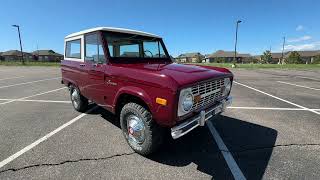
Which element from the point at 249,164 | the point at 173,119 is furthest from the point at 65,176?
the point at 249,164

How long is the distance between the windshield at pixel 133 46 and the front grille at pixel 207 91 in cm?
177

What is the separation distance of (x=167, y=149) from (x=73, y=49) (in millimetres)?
3563

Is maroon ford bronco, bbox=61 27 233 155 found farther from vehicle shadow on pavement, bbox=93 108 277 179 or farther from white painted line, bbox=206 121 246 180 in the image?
white painted line, bbox=206 121 246 180

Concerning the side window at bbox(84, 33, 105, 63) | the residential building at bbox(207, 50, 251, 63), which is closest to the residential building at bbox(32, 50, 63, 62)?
the residential building at bbox(207, 50, 251, 63)

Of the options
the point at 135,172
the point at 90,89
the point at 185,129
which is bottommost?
the point at 135,172

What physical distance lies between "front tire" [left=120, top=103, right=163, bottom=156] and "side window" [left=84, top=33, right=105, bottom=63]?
122 centimetres

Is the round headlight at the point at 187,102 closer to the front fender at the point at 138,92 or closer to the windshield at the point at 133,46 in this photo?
the front fender at the point at 138,92

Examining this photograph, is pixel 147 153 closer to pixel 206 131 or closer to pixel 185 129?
pixel 185 129

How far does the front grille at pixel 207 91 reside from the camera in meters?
3.61

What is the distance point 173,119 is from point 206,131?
80.7 inches

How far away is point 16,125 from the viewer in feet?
18.5

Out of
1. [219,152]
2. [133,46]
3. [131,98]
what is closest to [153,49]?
[133,46]

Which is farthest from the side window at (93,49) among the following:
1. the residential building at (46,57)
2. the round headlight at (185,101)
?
the residential building at (46,57)

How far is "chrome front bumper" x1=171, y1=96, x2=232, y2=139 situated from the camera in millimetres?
3334
